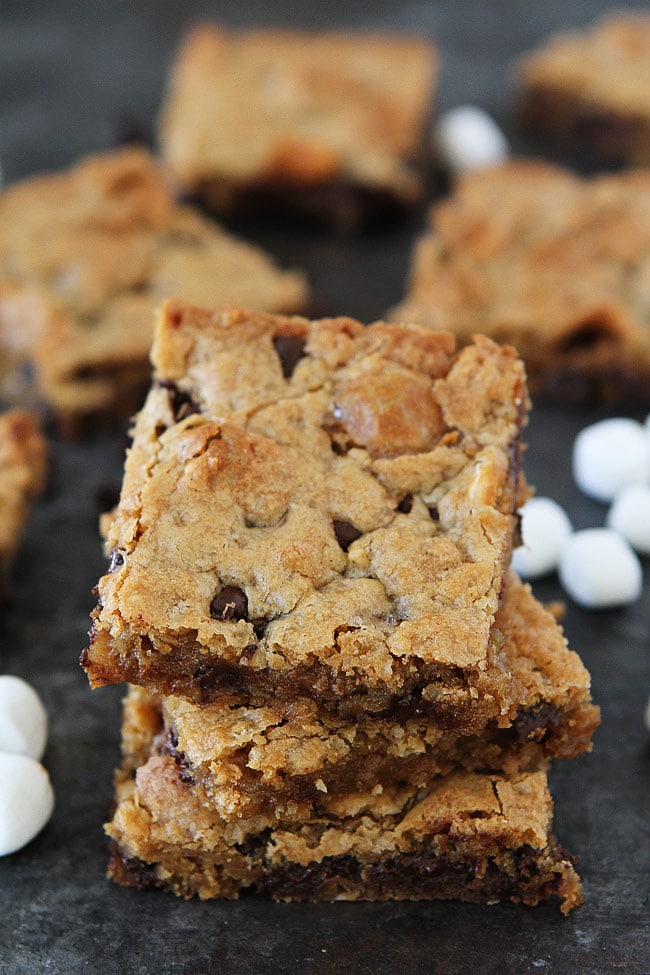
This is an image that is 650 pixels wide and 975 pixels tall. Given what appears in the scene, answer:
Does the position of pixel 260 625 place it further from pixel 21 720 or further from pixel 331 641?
pixel 21 720

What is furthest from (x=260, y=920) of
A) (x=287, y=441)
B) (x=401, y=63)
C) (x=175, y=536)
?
(x=401, y=63)

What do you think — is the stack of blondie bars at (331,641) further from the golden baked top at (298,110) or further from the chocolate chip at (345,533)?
the golden baked top at (298,110)

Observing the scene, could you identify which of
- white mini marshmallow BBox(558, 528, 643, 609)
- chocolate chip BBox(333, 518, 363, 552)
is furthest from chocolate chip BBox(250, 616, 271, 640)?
white mini marshmallow BBox(558, 528, 643, 609)

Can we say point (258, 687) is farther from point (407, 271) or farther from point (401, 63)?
point (401, 63)

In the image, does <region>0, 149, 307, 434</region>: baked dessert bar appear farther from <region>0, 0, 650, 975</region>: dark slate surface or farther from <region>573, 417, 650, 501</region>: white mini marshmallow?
<region>573, 417, 650, 501</region>: white mini marshmallow

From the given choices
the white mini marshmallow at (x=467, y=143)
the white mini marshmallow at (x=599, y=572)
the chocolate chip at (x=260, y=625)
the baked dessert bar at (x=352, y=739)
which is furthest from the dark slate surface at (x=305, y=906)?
the chocolate chip at (x=260, y=625)
